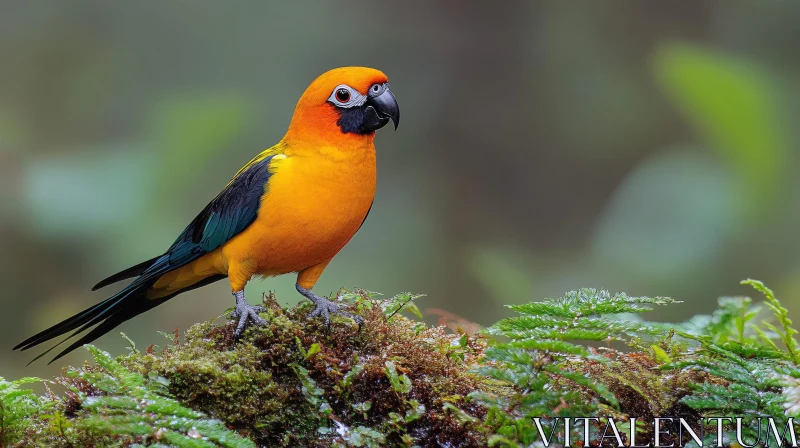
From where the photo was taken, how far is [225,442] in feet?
7.16

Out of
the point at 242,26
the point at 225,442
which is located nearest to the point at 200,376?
the point at 225,442

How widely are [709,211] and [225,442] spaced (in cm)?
560

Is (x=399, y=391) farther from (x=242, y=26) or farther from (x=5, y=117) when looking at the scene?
(x=242, y=26)

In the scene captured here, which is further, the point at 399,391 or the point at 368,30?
the point at 368,30

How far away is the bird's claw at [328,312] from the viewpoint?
3068 mm

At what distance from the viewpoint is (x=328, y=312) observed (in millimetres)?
3166

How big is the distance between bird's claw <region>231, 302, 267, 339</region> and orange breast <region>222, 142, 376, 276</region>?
0.48 meters

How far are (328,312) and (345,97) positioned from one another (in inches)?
53.7

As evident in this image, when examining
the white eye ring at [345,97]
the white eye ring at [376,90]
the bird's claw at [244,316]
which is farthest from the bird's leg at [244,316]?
the white eye ring at [376,90]

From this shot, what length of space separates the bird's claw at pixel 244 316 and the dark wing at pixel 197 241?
642 millimetres

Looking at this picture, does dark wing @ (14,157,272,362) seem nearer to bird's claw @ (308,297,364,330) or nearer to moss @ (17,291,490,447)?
bird's claw @ (308,297,364,330)

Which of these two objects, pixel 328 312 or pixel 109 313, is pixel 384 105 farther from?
pixel 109 313

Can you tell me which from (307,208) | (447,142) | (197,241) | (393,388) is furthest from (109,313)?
(447,142)

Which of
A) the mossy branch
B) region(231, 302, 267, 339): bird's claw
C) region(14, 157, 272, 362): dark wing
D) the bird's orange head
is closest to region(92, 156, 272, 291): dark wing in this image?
region(14, 157, 272, 362): dark wing
